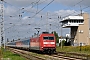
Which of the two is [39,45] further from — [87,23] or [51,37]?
[87,23]

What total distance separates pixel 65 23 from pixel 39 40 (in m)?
66.3

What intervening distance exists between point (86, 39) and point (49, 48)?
211ft

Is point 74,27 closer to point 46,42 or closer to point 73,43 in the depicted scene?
point 73,43

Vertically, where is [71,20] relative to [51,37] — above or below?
above

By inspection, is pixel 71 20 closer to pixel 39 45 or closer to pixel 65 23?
pixel 65 23

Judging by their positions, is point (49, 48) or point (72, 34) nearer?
point (49, 48)

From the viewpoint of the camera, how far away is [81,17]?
335 ft

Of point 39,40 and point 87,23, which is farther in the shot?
point 87,23

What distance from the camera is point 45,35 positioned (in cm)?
3922

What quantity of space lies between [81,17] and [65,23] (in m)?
7.48

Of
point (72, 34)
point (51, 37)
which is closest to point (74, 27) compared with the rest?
point (72, 34)

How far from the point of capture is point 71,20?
334 ft

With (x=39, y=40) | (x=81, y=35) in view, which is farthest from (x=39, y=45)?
(x=81, y=35)

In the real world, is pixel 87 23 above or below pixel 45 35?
above
